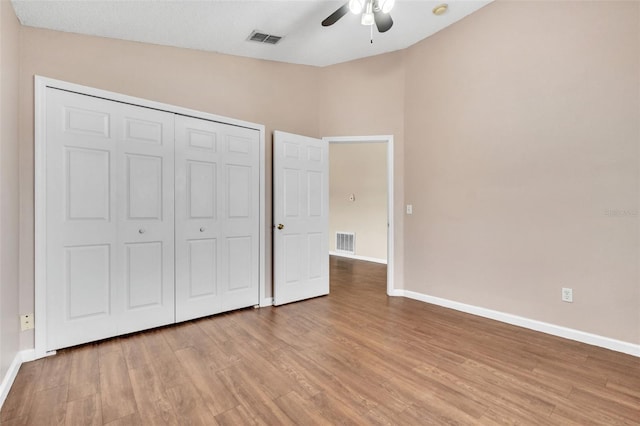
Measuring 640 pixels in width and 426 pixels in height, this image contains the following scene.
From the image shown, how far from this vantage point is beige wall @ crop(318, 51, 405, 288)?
3938 mm

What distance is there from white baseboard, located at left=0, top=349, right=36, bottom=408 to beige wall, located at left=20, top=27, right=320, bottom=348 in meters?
0.08

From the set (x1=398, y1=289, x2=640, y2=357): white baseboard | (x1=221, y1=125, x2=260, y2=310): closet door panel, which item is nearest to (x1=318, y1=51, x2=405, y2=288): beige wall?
(x1=398, y1=289, x2=640, y2=357): white baseboard

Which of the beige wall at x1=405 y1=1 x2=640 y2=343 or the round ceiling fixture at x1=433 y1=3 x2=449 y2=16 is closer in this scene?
the beige wall at x1=405 y1=1 x2=640 y2=343

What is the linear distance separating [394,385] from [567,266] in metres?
1.99

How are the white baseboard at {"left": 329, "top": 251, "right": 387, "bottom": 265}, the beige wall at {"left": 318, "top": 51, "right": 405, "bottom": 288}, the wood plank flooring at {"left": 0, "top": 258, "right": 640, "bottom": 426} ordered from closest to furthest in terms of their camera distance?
1. the wood plank flooring at {"left": 0, "top": 258, "right": 640, "bottom": 426}
2. the beige wall at {"left": 318, "top": 51, "right": 405, "bottom": 288}
3. the white baseboard at {"left": 329, "top": 251, "right": 387, "bottom": 265}

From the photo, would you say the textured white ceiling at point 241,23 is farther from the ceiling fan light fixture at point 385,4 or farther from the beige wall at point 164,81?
the ceiling fan light fixture at point 385,4

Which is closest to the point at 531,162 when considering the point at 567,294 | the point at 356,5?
the point at 567,294

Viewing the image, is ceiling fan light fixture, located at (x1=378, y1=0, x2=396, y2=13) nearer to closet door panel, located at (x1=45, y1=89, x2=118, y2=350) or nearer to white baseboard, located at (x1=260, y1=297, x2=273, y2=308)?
closet door panel, located at (x1=45, y1=89, x2=118, y2=350)

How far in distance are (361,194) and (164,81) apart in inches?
183

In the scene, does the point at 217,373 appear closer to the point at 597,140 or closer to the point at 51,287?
the point at 51,287

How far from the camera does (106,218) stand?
2.58m

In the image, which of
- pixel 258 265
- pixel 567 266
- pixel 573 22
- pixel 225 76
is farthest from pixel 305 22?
pixel 567 266

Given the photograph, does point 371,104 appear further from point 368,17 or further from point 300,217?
point 300,217

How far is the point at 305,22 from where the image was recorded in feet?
9.64
